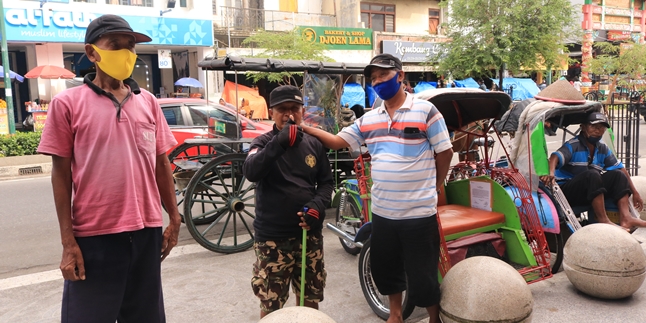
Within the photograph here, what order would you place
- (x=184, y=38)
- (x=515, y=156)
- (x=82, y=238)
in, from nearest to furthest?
(x=82, y=238) < (x=515, y=156) < (x=184, y=38)

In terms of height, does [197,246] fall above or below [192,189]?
below

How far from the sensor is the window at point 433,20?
101 feet

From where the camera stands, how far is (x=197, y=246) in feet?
20.5

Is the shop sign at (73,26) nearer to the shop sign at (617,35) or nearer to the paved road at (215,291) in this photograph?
the paved road at (215,291)

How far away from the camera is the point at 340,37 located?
2662cm

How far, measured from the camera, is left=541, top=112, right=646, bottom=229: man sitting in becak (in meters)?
5.39

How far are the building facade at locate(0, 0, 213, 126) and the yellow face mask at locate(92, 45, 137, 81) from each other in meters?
16.2

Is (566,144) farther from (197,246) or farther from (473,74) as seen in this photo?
(473,74)

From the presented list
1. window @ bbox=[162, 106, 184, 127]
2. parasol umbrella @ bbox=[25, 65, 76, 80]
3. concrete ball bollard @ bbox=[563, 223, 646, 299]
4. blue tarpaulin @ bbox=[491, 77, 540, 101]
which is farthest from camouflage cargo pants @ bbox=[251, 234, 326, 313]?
blue tarpaulin @ bbox=[491, 77, 540, 101]

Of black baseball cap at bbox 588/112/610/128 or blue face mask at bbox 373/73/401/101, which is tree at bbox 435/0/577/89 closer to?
black baseball cap at bbox 588/112/610/128

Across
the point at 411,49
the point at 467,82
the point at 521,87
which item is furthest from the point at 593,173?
the point at 521,87

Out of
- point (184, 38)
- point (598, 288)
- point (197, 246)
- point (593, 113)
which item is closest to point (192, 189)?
point (197, 246)

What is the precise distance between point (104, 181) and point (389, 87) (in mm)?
1803

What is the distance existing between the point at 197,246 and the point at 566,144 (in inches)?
164
